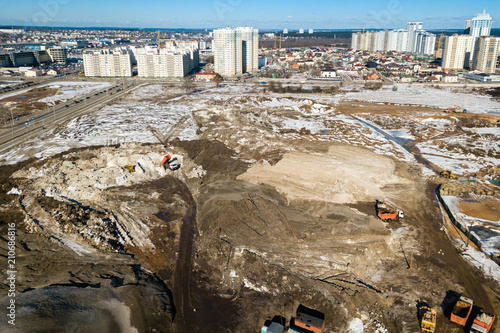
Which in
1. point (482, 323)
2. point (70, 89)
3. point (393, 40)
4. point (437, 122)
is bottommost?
point (482, 323)

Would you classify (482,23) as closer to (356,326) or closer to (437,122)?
(437,122)

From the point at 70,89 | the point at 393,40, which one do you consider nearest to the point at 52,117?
the point at 70,89

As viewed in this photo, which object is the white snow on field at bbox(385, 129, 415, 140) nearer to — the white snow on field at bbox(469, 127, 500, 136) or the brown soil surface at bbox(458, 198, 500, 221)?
the white snow on field at bbox(469, 127, 500, 136)

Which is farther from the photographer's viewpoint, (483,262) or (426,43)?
(426,43)

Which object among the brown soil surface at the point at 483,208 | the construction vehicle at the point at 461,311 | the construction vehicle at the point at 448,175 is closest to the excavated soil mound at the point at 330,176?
the construction vehicle at the point at 448,175

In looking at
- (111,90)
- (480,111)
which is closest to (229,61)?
(111,90)

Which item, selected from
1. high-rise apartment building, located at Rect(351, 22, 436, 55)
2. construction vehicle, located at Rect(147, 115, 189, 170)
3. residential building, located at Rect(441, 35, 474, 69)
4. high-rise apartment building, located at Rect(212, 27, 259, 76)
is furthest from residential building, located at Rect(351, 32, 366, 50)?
construction vehicle, located at Rect(147, 115, 189, 170)

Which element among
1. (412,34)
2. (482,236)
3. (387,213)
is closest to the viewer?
(482,236)
